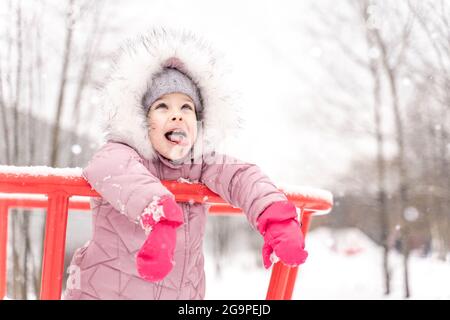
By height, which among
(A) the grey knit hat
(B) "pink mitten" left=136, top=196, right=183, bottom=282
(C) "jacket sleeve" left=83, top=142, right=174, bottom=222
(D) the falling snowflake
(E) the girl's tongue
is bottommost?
(B) "pink mitten" left=136, top=196, right=183, bottom=282

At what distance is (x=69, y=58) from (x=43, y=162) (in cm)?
91

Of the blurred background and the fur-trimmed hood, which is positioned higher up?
the blurred background

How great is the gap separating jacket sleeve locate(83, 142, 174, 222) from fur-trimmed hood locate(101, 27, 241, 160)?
8cm

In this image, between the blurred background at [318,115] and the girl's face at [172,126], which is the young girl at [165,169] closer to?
the girl's face at [172,126]

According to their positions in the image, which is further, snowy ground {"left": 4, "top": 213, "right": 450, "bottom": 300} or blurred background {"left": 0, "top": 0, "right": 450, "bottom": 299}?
snowy ground {"left": 4, "top": 213, "right": 450, "bottom": 300}

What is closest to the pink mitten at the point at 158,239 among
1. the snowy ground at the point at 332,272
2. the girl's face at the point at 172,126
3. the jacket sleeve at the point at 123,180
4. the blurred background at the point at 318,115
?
the jacket sleeve at the point at 123,180

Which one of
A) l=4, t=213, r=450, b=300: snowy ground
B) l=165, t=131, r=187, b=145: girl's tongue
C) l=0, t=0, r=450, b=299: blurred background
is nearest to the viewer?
l=165, t=131, r=187, b=145: girl's tongue

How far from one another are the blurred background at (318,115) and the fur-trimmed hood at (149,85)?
5.82ft

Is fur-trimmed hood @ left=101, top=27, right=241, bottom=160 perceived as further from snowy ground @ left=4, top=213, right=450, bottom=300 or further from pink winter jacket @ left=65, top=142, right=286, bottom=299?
snowy ground @ left=4, top=213, right=450, bottom=300

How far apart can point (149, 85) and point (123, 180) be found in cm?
33

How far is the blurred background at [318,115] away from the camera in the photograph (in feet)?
13.8

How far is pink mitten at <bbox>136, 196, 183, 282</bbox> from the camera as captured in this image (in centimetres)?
87

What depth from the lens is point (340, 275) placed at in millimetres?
5844

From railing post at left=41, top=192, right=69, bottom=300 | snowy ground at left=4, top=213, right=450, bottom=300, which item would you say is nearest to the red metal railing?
railing post at left=41, top=192, right=69, bottom=300
